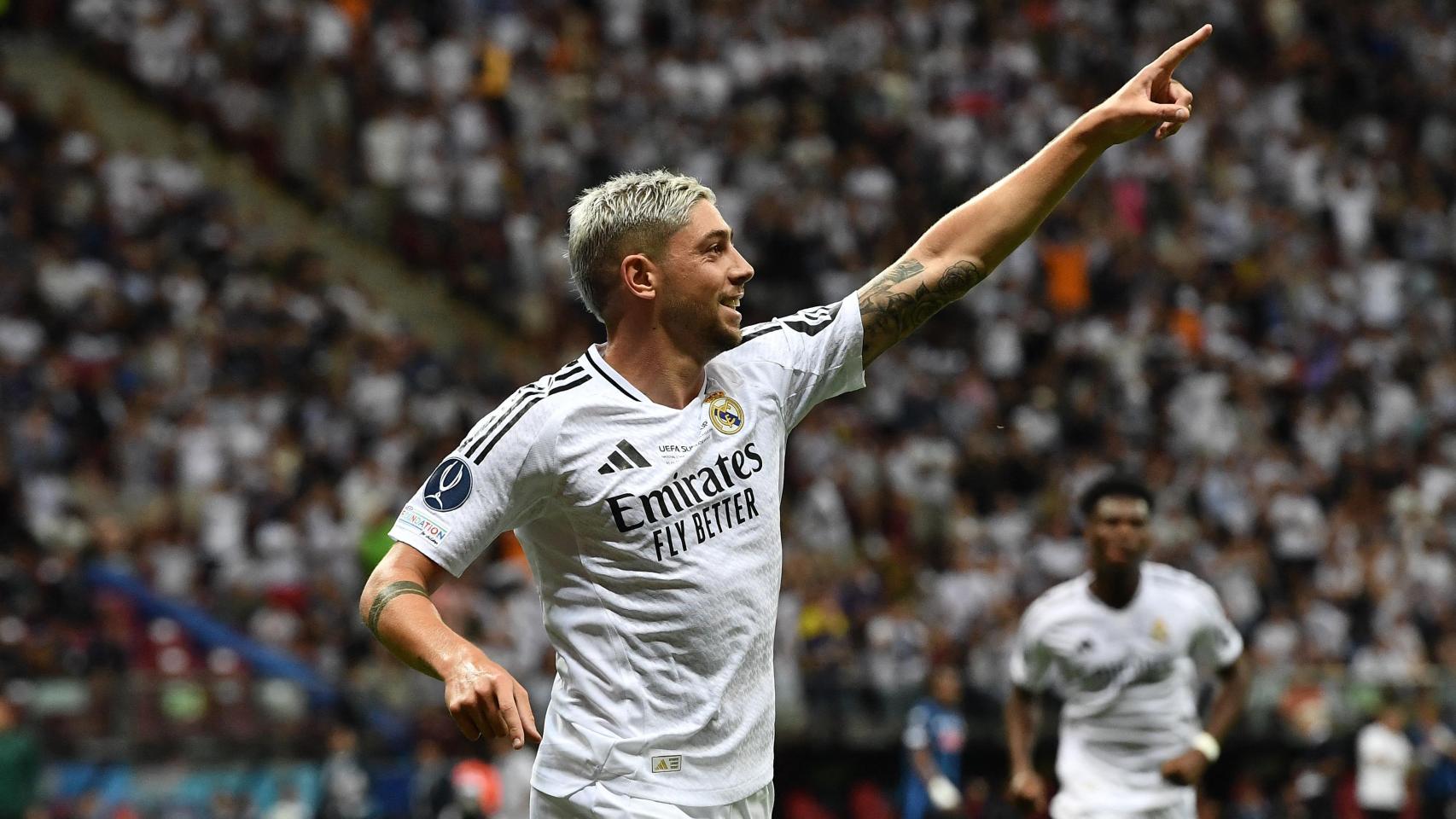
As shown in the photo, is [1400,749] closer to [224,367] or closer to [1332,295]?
[1332,295]

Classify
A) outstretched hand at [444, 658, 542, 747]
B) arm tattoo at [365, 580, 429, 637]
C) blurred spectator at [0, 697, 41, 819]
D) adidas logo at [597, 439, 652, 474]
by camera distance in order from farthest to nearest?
blurred spectator at [0, 697, 41, 819] < adidas logo at [597, 439, 652, 474] < arm tattoo at [365, 580, 429, 637] < outstretched hand at [444, 658, 542, 747]

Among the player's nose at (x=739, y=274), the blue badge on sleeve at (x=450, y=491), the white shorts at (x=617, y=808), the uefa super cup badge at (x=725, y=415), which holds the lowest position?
the white shorts at (x=617, y=808)

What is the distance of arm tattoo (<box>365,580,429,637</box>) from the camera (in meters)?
4.33

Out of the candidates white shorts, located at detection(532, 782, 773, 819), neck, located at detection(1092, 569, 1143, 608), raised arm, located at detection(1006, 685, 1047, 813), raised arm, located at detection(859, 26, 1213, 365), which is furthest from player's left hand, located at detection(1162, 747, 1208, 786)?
white shorts, located at detection(532, 782, 773, 819)

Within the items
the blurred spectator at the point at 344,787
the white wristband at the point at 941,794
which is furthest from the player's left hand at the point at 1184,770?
the blurred spectator at the point at 344,787

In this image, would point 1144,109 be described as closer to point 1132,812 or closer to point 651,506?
point 651,506

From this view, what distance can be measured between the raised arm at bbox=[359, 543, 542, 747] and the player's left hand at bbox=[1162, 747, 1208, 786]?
431cm

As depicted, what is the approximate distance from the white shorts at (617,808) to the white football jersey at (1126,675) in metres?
4.03

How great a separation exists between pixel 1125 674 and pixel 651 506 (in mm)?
4415

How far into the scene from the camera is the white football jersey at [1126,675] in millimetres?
8219

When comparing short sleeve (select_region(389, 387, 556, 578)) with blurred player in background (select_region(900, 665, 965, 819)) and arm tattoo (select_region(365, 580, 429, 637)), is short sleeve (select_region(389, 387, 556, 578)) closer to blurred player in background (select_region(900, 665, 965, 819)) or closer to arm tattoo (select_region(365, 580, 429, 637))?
arm tattoo (select_region(365, 580, 429, 637))

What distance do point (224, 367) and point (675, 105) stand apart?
21.6 ft

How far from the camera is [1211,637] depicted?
8602 mm

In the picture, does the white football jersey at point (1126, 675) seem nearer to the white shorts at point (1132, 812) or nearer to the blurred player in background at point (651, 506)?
the white shorts at point (1132, 812)
